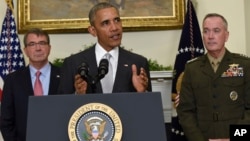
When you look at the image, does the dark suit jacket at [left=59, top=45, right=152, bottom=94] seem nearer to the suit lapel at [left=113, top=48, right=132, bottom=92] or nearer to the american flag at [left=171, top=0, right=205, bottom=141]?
the suit lapel at [left=113, top=48, right=132, bottom=92]

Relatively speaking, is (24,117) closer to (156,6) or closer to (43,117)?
(43,117)

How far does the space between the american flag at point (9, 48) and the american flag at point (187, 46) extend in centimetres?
169

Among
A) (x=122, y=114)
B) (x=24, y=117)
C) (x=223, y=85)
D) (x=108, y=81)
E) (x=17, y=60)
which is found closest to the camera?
(x=122, y=114)

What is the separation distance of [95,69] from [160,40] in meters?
2.71

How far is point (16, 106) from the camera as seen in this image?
3285 mm

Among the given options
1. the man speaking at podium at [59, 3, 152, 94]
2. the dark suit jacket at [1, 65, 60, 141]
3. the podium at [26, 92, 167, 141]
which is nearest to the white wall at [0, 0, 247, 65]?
the dark suit jacket at [1, 65, 60, 141]

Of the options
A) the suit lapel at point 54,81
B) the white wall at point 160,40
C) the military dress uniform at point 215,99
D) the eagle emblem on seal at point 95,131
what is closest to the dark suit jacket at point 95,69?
the military dress uniform at point 215,99

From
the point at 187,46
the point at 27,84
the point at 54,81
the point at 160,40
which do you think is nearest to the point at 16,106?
the point at 27,84

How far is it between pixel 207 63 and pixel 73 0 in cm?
249

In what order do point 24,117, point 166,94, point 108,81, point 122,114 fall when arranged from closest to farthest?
point 122,114 < point 108,81 < point 24,117 < point 166,94

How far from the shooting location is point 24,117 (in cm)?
326

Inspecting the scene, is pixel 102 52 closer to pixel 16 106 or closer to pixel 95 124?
pixel 95 124

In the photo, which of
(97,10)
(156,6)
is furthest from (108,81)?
(156,6)

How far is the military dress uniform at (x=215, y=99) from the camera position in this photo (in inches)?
115
